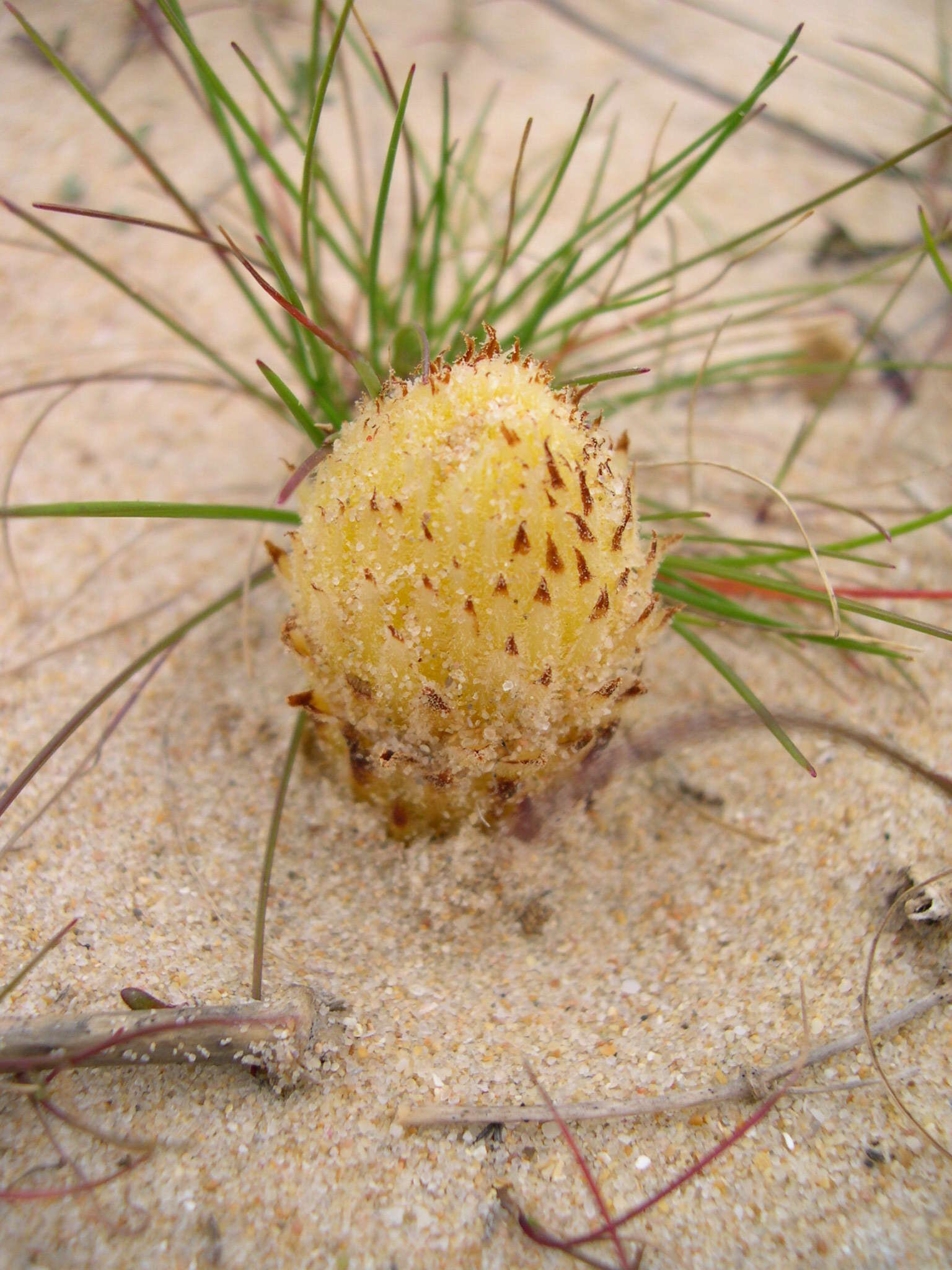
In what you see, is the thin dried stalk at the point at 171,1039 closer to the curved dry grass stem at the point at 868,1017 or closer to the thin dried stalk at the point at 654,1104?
the thin dried stalk at the point at 654,1104

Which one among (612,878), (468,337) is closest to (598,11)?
(468,337)

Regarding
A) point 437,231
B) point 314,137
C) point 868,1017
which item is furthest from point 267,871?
point 437,231

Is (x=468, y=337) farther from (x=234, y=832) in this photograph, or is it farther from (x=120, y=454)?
(x=120, y=454)

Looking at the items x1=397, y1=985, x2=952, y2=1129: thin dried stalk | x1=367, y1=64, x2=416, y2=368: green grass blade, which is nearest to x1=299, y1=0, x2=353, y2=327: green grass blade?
x1=367, y1=64, x2=416, y2=368: green grass blade

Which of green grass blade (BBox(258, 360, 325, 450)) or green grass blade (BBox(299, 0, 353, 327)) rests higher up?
green grass blade (BBox(299, 0, 353, 327))

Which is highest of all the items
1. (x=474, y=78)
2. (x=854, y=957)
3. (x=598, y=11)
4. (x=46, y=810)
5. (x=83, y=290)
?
(x=598, y=11)

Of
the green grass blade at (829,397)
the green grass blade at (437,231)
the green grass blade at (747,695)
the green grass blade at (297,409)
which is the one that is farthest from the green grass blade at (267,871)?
the green grass blade at (829,397)

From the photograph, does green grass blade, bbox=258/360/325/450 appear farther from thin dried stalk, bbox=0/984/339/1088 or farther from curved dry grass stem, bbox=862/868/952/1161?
curved dry grass stem, bbox=862/868/952/1161
